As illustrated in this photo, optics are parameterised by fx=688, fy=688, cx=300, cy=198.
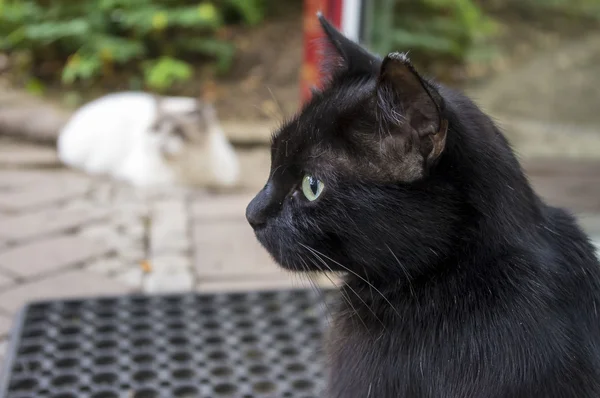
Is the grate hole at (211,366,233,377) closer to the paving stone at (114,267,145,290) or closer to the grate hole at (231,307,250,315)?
the grate hole at (231,307,250,315)

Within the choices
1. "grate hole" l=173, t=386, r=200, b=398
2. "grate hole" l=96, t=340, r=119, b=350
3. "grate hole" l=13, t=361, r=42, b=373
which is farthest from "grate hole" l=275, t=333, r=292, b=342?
"grate hole" l=13, t=361, r=42, b=373

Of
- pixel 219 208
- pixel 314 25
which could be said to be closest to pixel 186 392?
pixel 219 208

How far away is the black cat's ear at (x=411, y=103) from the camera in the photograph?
Answer: 1035mm

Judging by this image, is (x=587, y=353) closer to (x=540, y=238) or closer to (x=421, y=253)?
(x=540, y=238)

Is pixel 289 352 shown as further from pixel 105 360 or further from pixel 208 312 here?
pixel 105 360

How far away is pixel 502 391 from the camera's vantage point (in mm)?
1149

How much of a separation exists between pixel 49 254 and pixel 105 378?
0.86 metres

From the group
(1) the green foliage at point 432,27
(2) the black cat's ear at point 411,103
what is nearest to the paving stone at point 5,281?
(2) the black cat's ear at point 411,103

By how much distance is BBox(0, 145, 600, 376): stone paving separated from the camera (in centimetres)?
253

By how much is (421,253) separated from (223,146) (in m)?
2.85

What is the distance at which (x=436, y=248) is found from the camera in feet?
4.04

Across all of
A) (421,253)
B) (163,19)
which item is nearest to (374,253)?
(421,253)

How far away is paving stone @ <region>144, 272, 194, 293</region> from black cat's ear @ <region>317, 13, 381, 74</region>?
1.35 m

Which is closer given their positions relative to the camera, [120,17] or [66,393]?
[66,393]
